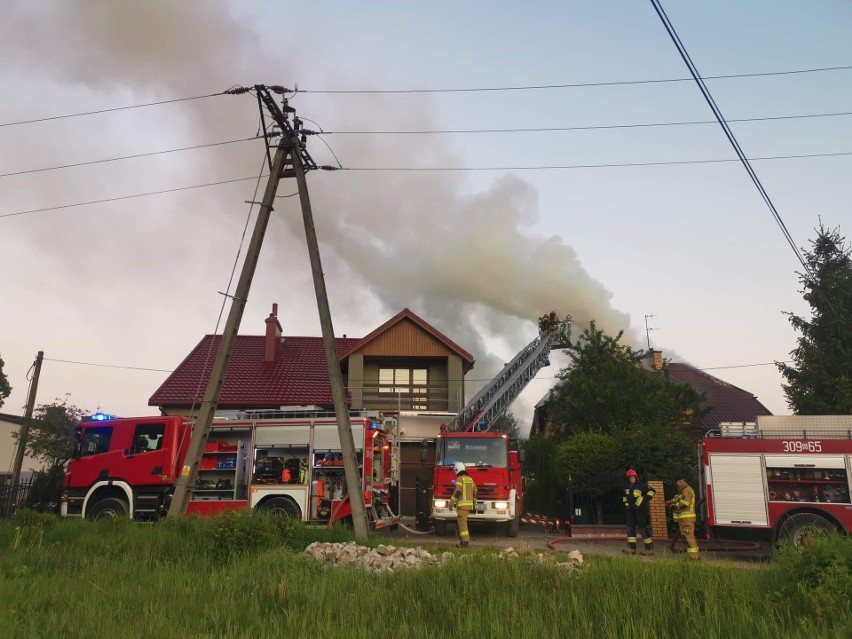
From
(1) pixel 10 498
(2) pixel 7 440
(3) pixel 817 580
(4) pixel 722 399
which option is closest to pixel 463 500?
(3) pixel 817 580

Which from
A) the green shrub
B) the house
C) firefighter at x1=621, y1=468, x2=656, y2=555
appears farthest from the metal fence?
the green shrub

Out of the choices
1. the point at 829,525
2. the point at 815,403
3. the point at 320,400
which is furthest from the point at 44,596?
the point at 815,403

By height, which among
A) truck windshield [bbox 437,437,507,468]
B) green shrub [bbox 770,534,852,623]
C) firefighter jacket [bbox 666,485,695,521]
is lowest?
green shrub [bbox 770,534,852,623]

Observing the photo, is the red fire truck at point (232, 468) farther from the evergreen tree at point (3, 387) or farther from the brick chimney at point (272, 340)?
the evergreen tree at point (3, 387)

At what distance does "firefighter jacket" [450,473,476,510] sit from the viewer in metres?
14.0

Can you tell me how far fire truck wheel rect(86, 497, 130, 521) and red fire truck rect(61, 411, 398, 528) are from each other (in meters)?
0.02

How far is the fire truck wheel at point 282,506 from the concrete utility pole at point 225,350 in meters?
2.41

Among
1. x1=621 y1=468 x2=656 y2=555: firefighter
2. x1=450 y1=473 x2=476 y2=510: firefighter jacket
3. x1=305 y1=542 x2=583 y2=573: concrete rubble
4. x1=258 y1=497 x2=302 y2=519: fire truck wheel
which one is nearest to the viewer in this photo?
x1=305 y1=542 x2=583 y2=573: concrete rubble

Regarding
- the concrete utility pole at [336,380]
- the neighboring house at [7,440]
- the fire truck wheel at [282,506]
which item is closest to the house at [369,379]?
the fire truck wheel at [282,506]

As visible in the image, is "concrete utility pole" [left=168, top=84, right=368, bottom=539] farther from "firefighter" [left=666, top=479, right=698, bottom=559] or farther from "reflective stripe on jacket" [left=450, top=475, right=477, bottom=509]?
"firefighter" [left=666, top=479, right=698, bottom=559]

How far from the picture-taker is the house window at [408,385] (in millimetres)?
27156

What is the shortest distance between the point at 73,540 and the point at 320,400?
15239mm

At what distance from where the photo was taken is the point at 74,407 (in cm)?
5128

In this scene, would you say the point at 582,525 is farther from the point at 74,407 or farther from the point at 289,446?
the point at 74,407
